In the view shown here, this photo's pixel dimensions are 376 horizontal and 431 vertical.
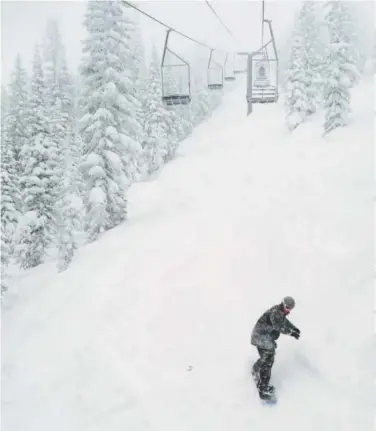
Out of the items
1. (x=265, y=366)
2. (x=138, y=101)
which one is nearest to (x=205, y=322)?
(x=265, y=366)

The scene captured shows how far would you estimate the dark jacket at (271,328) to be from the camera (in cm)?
725

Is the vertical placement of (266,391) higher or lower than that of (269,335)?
lower

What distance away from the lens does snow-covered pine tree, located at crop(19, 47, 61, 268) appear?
83.8ft

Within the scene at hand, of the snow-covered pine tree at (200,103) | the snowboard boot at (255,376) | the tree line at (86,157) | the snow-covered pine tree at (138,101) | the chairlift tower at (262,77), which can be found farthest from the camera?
the snow-covered pine tree at (200,103)

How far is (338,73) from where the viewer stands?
30.8 meters

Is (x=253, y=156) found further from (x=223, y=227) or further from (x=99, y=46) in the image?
(x=223, y=227)

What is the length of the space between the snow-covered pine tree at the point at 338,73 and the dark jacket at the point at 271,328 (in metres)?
27.9

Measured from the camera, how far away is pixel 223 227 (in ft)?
50.7

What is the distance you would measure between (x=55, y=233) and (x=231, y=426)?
22052 millimetres

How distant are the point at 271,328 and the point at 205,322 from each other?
2.80 meters

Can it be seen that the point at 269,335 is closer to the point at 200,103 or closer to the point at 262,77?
the point at 262,77

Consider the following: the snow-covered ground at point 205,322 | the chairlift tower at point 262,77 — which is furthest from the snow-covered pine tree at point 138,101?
the chairlift tower at point 262,77

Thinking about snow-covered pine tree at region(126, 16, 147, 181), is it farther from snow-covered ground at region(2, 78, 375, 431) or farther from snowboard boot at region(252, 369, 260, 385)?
snowboard boot at region(252, 369, 260, 385)

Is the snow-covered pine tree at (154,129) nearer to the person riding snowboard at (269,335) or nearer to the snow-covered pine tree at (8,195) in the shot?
the snow-covered pine tree at (8,195)
